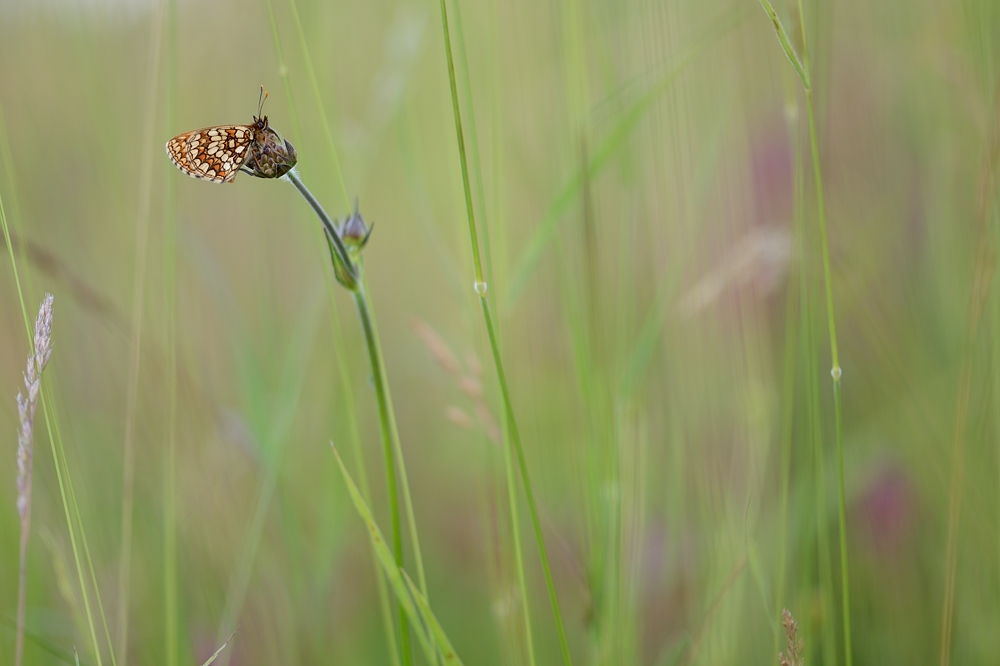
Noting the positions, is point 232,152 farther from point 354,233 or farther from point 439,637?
point 439,637

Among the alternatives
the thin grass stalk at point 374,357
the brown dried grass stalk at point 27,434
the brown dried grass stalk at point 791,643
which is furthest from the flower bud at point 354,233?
the brown dried grass stalk at point 791,643

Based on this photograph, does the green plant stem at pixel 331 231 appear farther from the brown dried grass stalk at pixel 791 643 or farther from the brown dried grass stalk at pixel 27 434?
the brown dried grass stalk at pixel 791 643

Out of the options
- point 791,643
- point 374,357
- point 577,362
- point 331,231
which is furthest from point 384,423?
point 791,643

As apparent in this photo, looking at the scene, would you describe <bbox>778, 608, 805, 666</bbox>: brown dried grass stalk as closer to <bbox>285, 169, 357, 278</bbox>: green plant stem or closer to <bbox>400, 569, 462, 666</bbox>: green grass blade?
<bbox>400, 569, 462, 666</bbox>: green grass blade

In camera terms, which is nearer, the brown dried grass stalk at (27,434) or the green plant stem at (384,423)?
the brown dried grass stalk at (27,434)

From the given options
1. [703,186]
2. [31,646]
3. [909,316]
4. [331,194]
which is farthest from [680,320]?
[31,646]

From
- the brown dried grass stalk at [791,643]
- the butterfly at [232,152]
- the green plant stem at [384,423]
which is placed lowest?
the brown dried grass stalk at [791,643]
